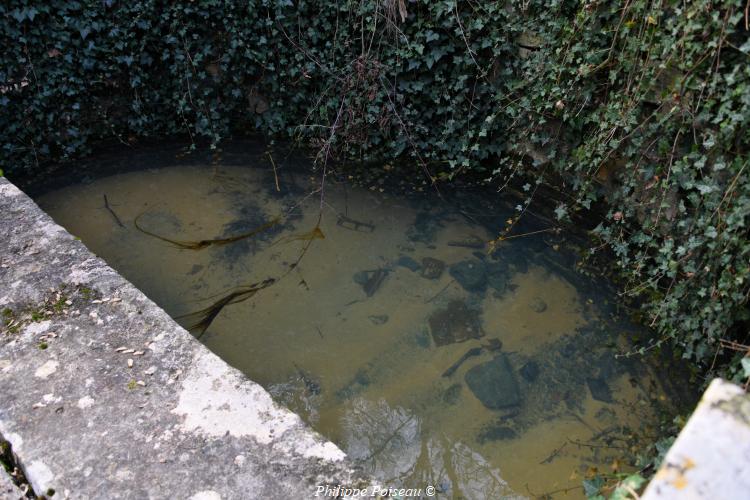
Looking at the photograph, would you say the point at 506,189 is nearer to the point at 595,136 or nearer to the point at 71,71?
the point at 595,136

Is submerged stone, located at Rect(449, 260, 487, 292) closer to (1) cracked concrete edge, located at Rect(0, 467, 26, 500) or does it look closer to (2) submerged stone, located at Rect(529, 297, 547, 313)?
(2) submerged stone, located at Rect(529, 297, 547, 313)

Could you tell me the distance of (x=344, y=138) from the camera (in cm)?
408

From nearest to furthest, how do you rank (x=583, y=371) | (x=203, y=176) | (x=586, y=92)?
1. (x=583, y=371)
2. (x=586, y=92)
3. (x=203, y=176)

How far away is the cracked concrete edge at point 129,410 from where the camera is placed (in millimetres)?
1602

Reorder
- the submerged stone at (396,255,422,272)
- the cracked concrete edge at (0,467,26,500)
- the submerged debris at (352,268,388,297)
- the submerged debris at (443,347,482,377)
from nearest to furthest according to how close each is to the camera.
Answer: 1. the cracked concrete edge at (0,467,26,500)
2. the submerged debris at (443,347,482,377)
3. the submerged debris at (352,268,388,297)
4. the submerged stone at (396,255,422,272)

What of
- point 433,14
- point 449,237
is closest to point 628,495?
point 449,237

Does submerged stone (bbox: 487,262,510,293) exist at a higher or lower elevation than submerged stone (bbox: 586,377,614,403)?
higher

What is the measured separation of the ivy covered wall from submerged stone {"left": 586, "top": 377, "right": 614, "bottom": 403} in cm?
39

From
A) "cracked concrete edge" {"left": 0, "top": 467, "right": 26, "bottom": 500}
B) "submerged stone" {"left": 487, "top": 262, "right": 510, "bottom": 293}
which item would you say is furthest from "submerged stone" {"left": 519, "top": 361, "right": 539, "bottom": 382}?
"cracked concrete edge" {"left": 0, "top": 467, "right": 26, "bottom": 500}

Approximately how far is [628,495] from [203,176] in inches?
138

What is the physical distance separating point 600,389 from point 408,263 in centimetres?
129

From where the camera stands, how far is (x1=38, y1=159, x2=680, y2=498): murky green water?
7.82 feet

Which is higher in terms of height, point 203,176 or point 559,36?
point 559,36

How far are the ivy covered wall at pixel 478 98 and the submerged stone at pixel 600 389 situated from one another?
385mm
